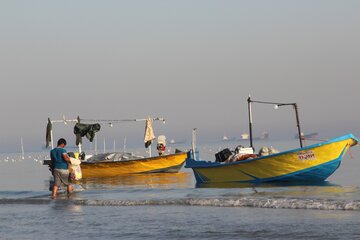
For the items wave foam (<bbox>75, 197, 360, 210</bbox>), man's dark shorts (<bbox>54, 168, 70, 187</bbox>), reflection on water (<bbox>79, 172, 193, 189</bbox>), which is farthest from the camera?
reflection on water (<bbox>79, 172, 193, 189</bbox>)

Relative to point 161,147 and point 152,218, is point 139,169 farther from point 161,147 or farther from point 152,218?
point 152,218

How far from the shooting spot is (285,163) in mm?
27922

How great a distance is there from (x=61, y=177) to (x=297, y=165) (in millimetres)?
10612

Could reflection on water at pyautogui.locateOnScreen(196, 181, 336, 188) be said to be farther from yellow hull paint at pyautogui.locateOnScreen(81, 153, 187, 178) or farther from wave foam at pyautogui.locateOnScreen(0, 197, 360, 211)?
yellow hull paint at pyautogui.locateOnScreen(81, 153, 187, 178)

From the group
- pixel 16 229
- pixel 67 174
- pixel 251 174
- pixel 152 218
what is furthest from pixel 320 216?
pixel 251 174

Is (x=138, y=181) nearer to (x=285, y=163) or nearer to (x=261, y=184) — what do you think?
(x=261, y=184)

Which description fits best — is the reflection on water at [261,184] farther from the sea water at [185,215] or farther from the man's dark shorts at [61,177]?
the man's dark shorts at [61,177]

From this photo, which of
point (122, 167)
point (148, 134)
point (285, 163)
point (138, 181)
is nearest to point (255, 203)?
point (285, 163)

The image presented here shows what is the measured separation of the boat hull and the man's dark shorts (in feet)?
30.7

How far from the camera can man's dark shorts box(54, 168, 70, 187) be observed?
21.8 meters

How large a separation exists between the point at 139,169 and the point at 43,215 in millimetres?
27760

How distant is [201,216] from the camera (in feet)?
52.6

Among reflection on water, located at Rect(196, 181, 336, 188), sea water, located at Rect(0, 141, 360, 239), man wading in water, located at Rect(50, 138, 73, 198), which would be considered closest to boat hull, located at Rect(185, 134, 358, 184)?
reflection on water, located at Rect(196, 181, 336, 188)

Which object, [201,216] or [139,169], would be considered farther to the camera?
A: [139,169]
